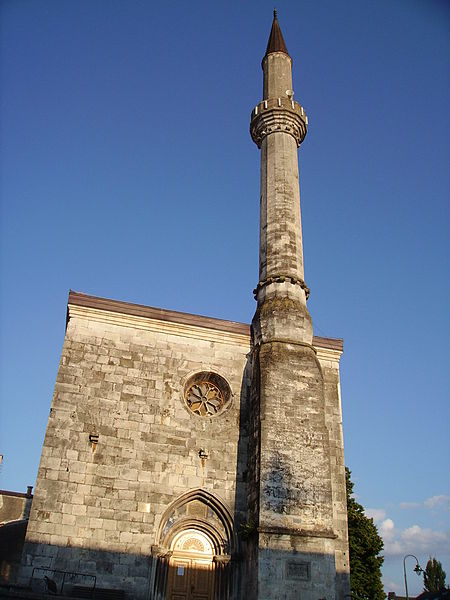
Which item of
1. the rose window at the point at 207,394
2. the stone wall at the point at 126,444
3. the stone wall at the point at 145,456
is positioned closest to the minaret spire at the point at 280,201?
the stone wall at the point at 145,456

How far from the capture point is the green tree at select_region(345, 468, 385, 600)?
16.9m

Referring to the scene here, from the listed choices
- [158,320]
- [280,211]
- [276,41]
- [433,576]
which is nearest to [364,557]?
[158,320]

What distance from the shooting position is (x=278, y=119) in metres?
17.7

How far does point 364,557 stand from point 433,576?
32.6 meters

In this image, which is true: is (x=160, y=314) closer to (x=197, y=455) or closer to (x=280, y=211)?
(x=197, y=455)

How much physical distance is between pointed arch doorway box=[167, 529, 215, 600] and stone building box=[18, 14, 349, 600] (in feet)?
0.08

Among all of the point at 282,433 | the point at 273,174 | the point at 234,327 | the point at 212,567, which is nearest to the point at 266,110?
the point at 273,174

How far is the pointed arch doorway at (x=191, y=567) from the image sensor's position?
12219 millimetres

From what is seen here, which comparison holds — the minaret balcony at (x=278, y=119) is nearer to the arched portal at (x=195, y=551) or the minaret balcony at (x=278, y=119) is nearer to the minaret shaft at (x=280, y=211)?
the minaret shaft at (x=280, y=211)

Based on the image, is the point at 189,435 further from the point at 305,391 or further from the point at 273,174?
the point at 273,174

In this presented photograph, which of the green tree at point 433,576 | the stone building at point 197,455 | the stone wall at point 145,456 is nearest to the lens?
the stone building at point 197,455

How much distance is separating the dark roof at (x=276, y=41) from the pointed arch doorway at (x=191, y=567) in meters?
16.1

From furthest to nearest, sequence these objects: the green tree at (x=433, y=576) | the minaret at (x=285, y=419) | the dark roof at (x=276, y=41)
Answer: the green tree at (x=433, y=576), the dark roof at (x=276, y=41), the minaret at (x=285, y=419)

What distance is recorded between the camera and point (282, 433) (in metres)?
12.5
